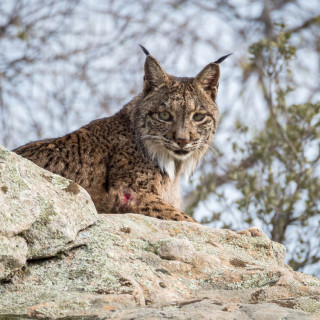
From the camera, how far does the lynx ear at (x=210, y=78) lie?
6938mm

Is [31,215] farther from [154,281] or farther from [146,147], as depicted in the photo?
[146,147]

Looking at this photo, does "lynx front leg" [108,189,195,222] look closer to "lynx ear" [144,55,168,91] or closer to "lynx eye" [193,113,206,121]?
"lynx eye" [193,113,206,121]

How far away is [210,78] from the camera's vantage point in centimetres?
702

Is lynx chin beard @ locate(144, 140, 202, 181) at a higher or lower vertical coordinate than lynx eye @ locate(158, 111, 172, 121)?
lower

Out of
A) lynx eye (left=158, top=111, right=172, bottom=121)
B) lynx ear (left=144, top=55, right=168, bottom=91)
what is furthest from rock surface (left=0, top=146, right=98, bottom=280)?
lynx ear (left=144, top=55, right=168, bottom=91)

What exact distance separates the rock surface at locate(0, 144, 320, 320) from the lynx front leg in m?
1.41

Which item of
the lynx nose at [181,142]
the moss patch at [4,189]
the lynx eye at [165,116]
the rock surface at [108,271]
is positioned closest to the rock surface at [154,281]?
the rock surface at [108,271]

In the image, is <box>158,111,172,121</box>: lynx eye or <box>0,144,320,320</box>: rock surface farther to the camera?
<box>158,111,172,121</box>: lynx eye

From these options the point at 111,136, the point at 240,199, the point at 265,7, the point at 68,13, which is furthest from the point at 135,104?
the point at 265,7

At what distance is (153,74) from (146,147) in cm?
88

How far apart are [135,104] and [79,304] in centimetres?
419

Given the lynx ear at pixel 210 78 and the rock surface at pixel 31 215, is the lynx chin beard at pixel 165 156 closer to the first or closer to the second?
the lynx ear at pixel 210 78

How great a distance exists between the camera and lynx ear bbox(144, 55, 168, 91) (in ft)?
22.5

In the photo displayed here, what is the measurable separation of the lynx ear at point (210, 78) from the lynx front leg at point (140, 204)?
154 cm
